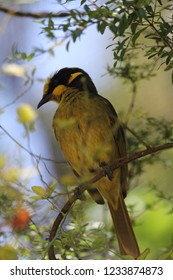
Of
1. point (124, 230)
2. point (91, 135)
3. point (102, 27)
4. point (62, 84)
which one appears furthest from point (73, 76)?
point (102, 27)

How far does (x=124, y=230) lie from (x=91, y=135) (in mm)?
515

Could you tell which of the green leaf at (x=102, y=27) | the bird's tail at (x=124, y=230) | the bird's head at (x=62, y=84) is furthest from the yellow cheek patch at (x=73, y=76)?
the green leaf at (x=102, y=27)

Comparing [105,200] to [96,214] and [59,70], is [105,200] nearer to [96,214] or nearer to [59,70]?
[96,214]

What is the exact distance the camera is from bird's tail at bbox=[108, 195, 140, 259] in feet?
9.98

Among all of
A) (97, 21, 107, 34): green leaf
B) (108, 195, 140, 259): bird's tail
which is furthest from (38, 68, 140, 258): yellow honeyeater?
(97, 21, 107, 34): green leaf

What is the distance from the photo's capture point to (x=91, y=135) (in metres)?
3.36

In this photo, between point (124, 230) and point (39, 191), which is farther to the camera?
point (124, 230)

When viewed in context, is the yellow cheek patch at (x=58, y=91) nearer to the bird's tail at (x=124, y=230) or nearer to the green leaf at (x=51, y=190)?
the bird's tail at (x=124, y=230)

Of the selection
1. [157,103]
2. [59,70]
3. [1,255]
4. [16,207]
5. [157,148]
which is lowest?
[1,255]

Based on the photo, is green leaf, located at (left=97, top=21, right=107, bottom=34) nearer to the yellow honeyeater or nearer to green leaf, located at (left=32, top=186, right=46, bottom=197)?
green leaf, located at (left=32, top=186, right=46, bottom=197)

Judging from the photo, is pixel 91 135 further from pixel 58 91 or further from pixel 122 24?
pixel 122 24

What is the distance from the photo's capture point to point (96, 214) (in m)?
3.29
